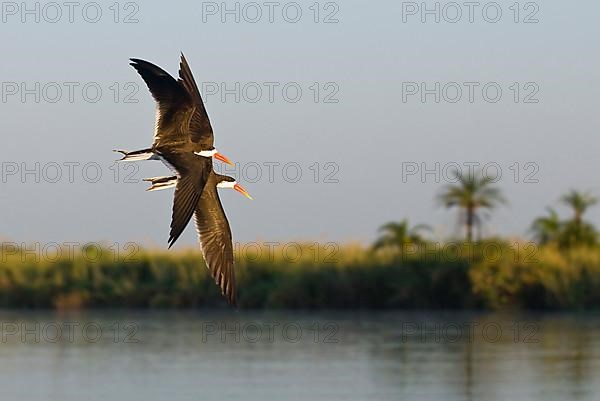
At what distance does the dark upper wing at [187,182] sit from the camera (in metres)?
8.59

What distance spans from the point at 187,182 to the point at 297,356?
18923mm

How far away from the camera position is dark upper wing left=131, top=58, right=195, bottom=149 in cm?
934

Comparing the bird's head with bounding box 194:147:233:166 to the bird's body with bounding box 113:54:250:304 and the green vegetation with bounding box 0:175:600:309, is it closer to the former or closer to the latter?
the bird's body with bounding box 113:54:250:304

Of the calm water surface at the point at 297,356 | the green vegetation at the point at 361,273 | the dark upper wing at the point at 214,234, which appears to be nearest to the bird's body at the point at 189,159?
the dark upper wing at the point at 214,234

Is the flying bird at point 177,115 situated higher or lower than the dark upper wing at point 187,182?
higher

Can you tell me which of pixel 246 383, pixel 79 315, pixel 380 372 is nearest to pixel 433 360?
pixel 380 372

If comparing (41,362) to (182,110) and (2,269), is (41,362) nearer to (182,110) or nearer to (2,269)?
(2,269)

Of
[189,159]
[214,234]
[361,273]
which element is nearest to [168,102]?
[189,159]

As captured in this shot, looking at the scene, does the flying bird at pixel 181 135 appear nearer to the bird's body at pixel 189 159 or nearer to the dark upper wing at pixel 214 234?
the bird's body at pixel 189 159

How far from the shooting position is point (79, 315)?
35406 millimetres

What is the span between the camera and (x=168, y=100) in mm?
Answer: 9484

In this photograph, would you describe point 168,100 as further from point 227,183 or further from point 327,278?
point 327,278

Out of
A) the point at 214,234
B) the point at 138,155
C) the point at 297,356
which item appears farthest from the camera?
the point at 297,356

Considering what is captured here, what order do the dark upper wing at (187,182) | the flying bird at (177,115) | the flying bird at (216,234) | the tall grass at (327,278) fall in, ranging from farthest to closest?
the tall grass at (327,278) < the flying bird at (216,234) < the flying bird at (177,115) < the dark upper wing at (187,182)
